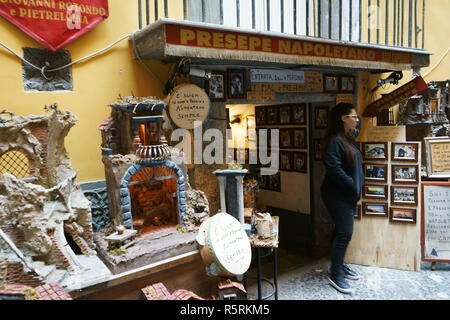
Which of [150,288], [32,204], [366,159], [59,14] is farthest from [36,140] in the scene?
[366,159]

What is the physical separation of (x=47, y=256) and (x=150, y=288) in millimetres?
827

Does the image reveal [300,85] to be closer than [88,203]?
No

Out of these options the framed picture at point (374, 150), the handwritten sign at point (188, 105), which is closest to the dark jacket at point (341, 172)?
the framed picture at point (374, 150)

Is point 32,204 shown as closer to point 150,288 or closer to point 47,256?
point 47,256

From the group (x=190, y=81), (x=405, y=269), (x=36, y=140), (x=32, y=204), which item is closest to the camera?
(x=32, y=204)

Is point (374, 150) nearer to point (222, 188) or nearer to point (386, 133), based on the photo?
point (386, 133)

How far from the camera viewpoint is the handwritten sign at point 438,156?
4.95 m

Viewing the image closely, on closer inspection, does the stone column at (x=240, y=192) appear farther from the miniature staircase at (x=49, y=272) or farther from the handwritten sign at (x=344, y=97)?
the handwritten sign at (x=344, y=97)

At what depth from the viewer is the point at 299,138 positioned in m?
5.54

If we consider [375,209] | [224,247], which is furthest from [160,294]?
[375,209]

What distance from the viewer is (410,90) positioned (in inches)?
185

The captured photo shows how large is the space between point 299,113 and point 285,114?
0.84ft

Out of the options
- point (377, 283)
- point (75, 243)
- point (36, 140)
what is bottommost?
point (377, 283)

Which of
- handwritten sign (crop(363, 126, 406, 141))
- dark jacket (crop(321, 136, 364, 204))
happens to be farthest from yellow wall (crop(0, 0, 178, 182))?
handwritten sign (crop(363, 126, 406, 141))
